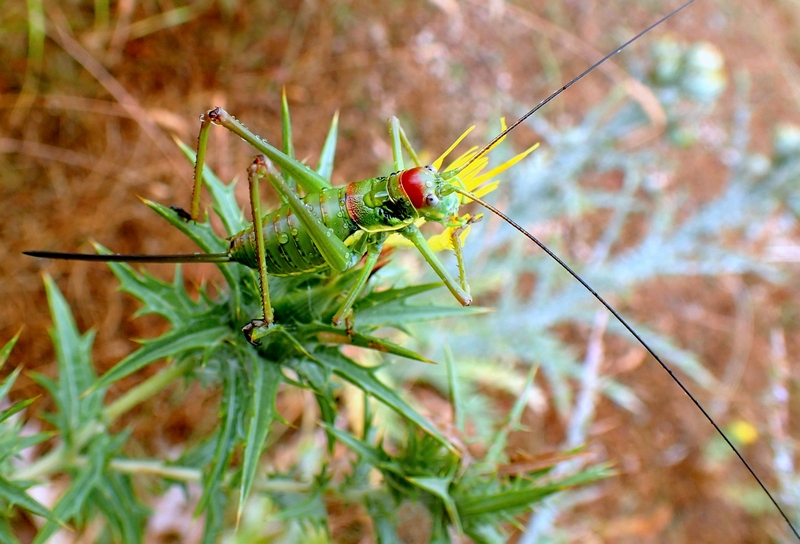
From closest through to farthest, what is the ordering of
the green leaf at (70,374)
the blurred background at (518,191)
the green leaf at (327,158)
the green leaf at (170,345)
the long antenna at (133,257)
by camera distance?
the long antenna at (133,257), the green leaf at (170,345), the green leaf at (327,158), the green leaf at (70,374), the blurred background at (518,191)

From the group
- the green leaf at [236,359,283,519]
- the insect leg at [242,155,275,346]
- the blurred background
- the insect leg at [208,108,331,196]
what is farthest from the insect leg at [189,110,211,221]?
the blurred background

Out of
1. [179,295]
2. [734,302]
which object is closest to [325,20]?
[179,295]

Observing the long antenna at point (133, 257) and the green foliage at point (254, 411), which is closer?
the long antenna at point (133, 257)

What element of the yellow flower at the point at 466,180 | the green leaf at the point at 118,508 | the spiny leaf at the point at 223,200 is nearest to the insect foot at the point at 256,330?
the spiny leaf at the point at 223,200

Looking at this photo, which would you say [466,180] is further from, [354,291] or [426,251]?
[354,291]

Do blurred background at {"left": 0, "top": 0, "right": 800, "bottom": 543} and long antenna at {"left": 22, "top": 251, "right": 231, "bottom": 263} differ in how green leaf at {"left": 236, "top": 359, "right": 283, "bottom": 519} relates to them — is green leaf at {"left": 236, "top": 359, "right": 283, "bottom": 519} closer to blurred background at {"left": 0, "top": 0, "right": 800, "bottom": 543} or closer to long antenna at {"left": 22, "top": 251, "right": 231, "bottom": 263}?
long antenna at {"left": 22, "top": 251, "right": 231, "bottom": 263}

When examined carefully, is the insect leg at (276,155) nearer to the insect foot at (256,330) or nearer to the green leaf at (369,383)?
the insect foot at (256,330)
